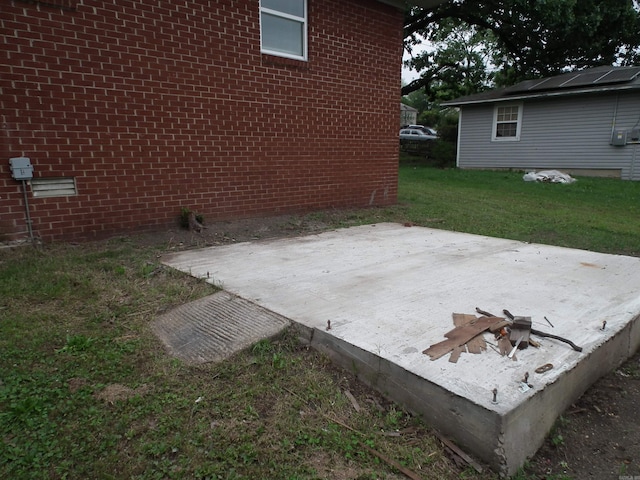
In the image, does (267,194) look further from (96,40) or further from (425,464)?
(425,464)

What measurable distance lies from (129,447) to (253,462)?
1.79 ft

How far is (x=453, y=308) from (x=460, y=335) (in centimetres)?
49

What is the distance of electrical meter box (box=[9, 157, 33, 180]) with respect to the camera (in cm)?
432

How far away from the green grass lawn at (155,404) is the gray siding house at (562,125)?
15.4 metres

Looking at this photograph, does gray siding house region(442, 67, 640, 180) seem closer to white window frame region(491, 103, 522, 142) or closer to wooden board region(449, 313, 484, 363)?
white window frame region(491, 103, 522, 142)

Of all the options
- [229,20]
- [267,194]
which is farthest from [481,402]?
[229,20]

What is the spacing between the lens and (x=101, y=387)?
2.26 metres

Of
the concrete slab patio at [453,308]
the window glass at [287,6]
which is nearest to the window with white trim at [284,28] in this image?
the window glass at [287,6]

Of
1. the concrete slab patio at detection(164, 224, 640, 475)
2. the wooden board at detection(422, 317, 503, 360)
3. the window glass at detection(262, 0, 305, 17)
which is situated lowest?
the concrete slab patio at detection(164, 224, 640, 475)

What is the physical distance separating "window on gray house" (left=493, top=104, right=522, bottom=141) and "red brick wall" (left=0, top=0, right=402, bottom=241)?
10.9m

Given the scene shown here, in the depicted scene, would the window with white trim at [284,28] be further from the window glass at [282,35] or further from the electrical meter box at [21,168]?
the electrical meter box at [21,168]

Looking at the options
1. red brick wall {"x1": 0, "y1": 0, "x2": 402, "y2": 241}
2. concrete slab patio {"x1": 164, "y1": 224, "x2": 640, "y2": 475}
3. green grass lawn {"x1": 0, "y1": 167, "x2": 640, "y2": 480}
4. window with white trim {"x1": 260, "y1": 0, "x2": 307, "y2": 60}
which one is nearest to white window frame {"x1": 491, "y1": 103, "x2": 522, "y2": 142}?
red brick wall {"x1": 0, "y1": 0, "x2": 402, "y2": 241}

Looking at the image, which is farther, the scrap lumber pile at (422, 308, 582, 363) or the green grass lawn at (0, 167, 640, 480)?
the scrap lumber pile at (422, 308, 582, 363)

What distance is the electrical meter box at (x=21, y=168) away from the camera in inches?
170
